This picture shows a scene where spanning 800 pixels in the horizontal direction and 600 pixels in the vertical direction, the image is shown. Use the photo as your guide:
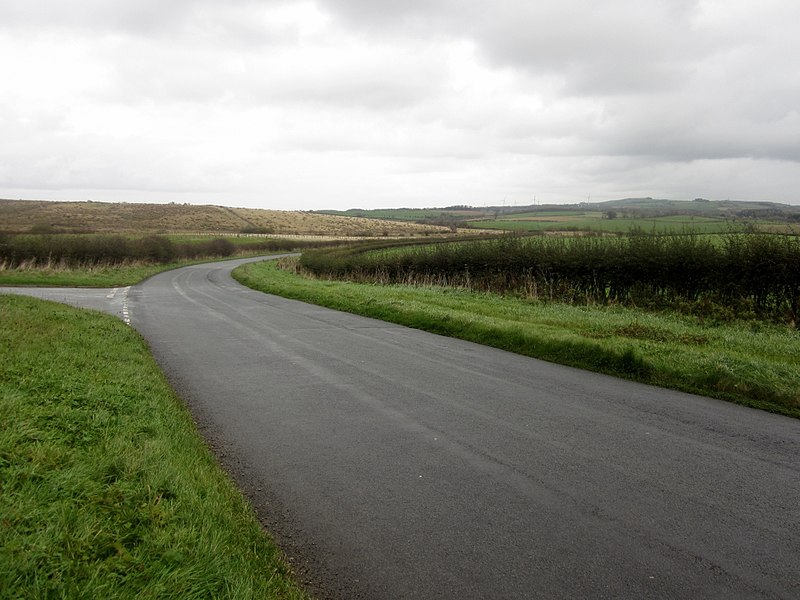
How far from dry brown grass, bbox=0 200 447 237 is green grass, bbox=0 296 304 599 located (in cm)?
9430

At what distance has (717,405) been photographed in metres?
8.20

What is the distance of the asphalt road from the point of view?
12.9 feet

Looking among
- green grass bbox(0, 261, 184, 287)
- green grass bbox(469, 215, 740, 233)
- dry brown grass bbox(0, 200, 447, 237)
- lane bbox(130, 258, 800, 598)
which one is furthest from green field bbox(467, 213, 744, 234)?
dry brown grass bbox(0, 200, 447, 237)

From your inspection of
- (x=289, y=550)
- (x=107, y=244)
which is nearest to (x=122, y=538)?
(x=289, y=550)

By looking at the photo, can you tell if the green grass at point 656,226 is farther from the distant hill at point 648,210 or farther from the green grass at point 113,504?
the green grass at point 113,504

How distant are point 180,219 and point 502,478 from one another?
13069 centimetres

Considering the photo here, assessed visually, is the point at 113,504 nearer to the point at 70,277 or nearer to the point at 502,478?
the point at 502,478

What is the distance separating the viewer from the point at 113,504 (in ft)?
13.9

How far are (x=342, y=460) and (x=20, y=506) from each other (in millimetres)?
2879

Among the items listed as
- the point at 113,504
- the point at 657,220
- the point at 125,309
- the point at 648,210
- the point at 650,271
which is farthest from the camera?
the point at 648,210

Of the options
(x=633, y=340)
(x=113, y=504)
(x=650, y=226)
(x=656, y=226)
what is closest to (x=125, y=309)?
(x=633, y=340)

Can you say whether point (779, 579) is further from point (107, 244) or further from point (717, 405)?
point (107, 244)

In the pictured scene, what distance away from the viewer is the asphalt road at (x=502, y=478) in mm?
3936

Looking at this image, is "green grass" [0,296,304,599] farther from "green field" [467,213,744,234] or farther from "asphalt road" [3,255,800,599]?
"green field" [467,213,744,234]
